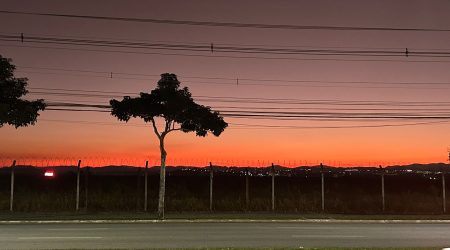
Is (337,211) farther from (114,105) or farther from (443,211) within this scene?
(114,105)

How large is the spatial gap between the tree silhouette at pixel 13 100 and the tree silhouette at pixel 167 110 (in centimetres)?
452

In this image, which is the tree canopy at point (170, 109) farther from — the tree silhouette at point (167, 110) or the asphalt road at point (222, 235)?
the asphalt road at point (222, 235)

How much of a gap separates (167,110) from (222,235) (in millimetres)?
8628

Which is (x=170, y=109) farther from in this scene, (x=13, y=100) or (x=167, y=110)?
(x=13, y=100)

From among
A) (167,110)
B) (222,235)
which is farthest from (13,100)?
(222,235)

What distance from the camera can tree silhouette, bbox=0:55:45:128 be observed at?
21.8 metres

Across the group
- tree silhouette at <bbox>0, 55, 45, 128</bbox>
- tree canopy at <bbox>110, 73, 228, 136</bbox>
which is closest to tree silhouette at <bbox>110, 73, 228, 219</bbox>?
tree canopy at <bbox>110, 73, 228, 136</bbox>

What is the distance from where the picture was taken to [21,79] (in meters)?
22.5

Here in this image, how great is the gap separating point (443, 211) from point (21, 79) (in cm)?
2222

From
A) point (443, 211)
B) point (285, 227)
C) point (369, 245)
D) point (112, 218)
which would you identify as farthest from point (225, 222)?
point (443, 211)

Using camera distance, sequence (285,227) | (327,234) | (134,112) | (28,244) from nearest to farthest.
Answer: (28,244)
(327,234)
(285,227)
(134,112)

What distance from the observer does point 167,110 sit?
25391mm

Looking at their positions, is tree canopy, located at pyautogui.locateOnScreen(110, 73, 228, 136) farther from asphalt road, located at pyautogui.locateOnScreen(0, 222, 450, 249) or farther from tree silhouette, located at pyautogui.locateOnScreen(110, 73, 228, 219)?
asphalt road, located at pyautogui.locateOnScreen(0, 222, 450, 249)

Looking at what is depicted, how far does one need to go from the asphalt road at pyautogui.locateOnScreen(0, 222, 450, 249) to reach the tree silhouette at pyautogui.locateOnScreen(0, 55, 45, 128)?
4.01 metres
